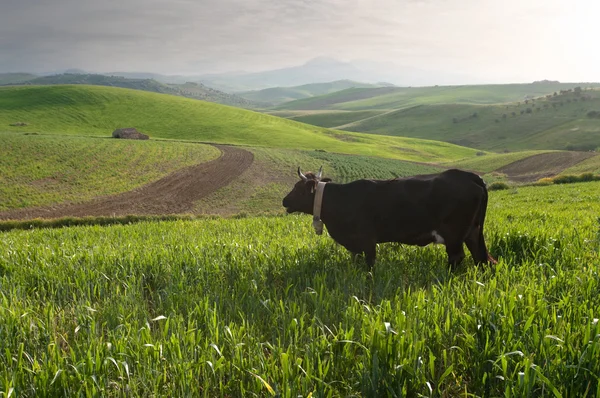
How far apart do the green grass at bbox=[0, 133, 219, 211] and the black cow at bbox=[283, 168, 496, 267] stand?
35.5m

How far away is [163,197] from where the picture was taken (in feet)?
130

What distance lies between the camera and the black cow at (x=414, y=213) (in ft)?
23.3

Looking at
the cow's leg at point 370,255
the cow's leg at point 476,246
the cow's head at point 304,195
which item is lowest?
the cow's leg at point 370,255

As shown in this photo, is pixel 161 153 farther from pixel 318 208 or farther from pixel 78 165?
pixel 318 208

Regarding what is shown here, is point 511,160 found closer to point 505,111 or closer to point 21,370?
point 21,370

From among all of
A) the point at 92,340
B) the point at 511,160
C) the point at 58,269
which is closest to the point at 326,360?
the point at 92,340

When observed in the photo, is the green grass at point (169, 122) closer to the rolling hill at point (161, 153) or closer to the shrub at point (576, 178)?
the rolling hill at point (161, 153)

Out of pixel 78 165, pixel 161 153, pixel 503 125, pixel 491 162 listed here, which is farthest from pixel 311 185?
pixel 503 125

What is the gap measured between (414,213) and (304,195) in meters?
2.63

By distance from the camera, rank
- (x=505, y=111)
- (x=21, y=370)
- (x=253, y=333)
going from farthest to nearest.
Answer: (x=505, y=111), (x=253, y=333), (x=21, y=370)

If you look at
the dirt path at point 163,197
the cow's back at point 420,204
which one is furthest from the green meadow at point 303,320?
the dirt path at point 163,197

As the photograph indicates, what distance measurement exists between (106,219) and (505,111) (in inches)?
6517

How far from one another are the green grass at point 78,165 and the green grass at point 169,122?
21.9 meters

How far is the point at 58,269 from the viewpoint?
274 inches
